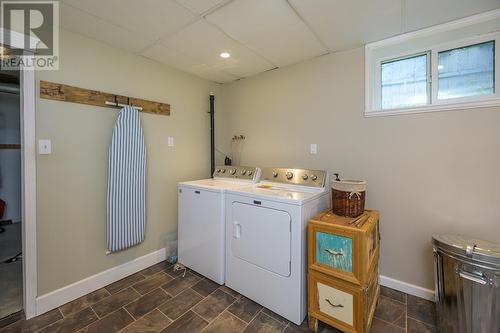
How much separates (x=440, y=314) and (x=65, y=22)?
11.3ft

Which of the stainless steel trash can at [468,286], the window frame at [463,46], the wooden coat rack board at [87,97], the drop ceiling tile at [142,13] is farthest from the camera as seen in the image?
the wooden coat rack board at [87,97]

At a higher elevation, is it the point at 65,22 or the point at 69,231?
the point at 65,22

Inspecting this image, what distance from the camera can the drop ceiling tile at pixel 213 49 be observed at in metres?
1.86

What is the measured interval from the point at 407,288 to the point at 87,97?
3.28m

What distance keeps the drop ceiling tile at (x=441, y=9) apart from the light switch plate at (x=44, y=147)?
2.82 meters

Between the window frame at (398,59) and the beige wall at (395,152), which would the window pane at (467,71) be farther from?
the beige wall at (395,152)

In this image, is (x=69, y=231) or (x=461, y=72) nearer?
(x=461, y=72)

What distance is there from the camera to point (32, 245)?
1677mm

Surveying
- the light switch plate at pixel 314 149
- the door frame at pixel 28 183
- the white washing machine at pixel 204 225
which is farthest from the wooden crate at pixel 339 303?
the door frame at pixel 28 183

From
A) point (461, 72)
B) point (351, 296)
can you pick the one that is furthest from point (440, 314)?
point (461, 72)

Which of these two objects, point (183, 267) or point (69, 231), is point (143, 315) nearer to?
point (183, 267)

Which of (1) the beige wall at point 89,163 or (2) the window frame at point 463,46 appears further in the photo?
(1) the beige wall at point 89,163

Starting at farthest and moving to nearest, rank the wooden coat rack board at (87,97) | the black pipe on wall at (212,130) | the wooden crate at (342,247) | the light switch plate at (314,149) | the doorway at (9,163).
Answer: the doorway at (9,163), the black pipe on wall at (212,130), the light switch plate at (314,149), the wooden coat rack board at (87,97), the wooden crate at (342,247)

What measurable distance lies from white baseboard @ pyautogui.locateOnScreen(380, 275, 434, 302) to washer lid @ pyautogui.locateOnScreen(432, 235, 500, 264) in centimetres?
65
